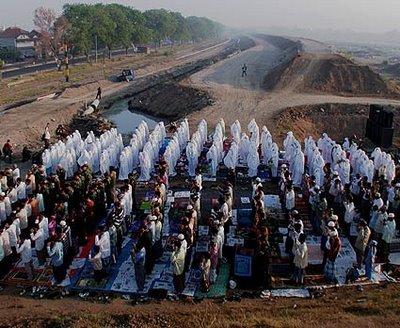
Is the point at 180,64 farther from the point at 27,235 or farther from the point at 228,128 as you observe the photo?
the point at 27,235

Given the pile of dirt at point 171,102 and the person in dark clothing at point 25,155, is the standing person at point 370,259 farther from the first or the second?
the pile of dirt at point 171,102

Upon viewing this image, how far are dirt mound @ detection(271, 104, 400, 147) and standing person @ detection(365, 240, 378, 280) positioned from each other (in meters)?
14.3

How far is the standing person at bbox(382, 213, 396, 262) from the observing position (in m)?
11.1

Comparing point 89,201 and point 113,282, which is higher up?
point 89,201

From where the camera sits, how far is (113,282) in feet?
35.2

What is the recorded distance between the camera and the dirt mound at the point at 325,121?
85.0ft

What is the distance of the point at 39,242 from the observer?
1116 cm

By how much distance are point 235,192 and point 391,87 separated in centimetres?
2476

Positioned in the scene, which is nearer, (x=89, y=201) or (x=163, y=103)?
(x=89, y=201)

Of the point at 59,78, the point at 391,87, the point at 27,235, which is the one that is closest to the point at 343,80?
the point at 391,87

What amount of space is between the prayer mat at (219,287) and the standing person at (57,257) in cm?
321

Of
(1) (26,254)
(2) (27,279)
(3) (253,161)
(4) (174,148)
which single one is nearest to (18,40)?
(4) (174,148)

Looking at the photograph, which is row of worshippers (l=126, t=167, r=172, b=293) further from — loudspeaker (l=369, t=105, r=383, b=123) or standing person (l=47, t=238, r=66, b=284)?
loudspeaker (l=369, t=105, r=383, b=123)

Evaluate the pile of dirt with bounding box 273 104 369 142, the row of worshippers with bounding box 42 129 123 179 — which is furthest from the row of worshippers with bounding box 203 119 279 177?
the pile of dirt with bounding box 273 104 369 142
